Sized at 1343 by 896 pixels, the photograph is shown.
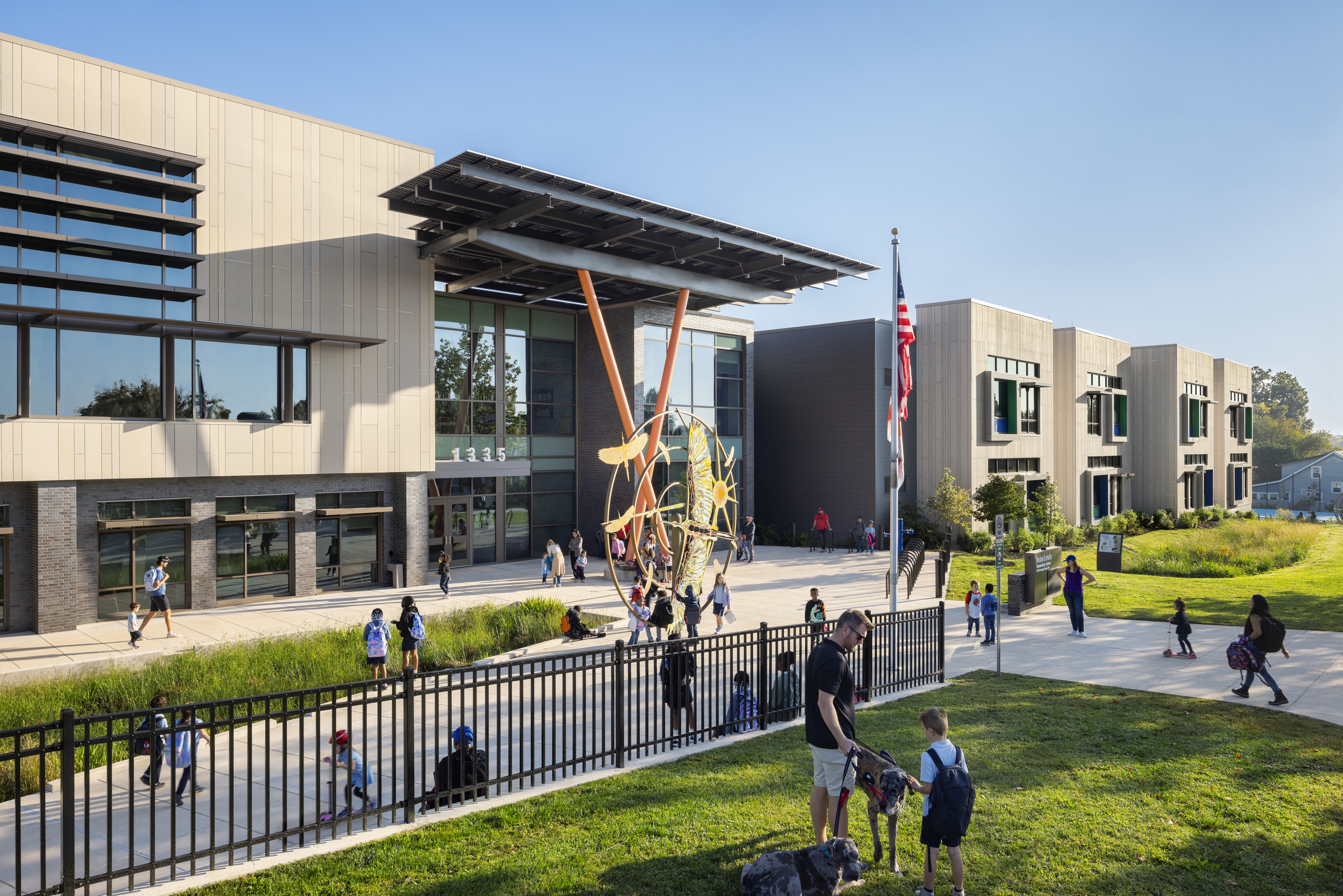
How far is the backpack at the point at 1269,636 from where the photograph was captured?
39.4 feet

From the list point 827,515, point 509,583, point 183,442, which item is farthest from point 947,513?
point 183,442

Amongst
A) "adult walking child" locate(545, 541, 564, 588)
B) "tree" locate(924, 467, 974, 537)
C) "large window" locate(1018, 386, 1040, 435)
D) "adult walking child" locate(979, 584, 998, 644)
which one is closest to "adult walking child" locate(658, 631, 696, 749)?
"adult walking child" locate(979, 584, 998, 644)

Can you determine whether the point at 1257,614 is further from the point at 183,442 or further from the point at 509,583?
the point at 183,442

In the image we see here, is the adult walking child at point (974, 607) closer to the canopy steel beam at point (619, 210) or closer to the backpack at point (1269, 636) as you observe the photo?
the backpack at point (1269, 636)

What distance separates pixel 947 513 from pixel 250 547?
26.6m

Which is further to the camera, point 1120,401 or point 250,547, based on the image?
point 1120,401

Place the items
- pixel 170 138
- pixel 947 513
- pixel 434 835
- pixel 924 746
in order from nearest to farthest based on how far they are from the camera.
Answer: pixel 434 835
pixel 924 746
pixel 170 138
pixel 947 513

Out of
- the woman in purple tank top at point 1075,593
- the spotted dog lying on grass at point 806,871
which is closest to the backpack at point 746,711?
the spotted dog lying on grass at point 806,871

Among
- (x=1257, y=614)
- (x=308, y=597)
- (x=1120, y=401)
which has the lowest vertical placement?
(x=308, y=597)

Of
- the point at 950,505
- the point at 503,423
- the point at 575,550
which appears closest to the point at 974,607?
the point at 575,550

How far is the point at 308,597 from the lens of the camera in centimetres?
2317

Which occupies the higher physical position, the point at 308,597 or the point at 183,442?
the point at 183,442

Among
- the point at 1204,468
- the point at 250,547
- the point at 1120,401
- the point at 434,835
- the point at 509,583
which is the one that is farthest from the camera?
the point at 1204,468

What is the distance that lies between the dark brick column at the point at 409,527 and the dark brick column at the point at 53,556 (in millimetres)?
8277
